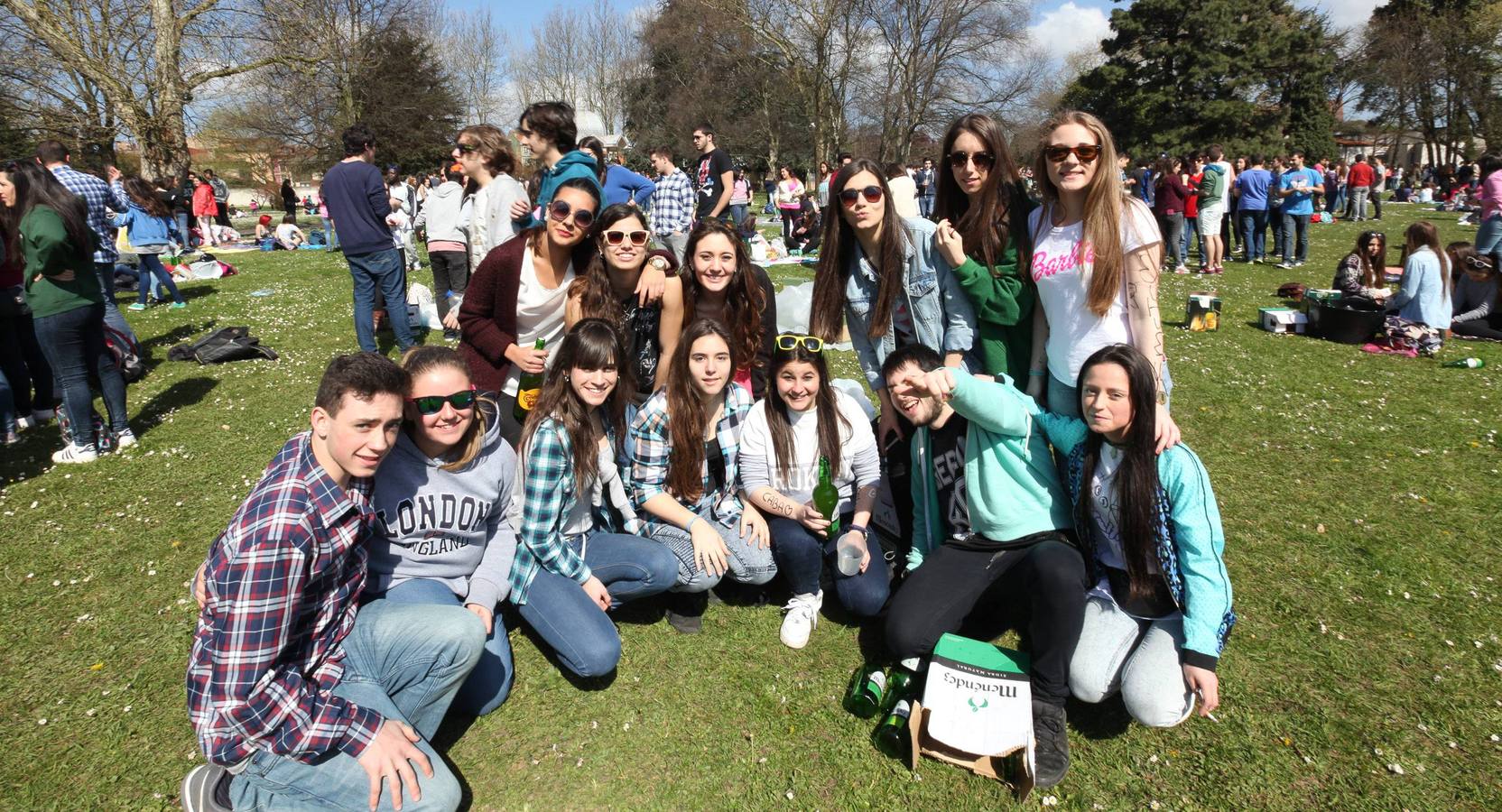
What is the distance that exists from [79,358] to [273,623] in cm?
478

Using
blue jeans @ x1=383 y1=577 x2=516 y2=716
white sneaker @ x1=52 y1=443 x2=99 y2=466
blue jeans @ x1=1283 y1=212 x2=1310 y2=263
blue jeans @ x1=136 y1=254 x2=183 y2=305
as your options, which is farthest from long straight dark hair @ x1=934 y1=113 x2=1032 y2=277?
blue jeans @ x1=1283 y1=212 x2=1310 y2=263

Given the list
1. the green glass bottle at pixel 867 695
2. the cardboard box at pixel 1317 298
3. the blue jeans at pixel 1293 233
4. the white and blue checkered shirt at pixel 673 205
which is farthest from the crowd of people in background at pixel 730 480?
the blue jeans at pixel 1293 233

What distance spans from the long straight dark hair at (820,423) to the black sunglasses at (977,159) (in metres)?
1.06

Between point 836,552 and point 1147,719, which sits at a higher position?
point 836,552

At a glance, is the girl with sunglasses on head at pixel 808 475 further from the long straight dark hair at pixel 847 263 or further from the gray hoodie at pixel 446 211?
the gray hoodie at pixel 446 211

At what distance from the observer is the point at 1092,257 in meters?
3.10

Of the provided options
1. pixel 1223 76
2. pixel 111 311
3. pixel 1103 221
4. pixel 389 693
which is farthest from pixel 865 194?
pixel 1223 76

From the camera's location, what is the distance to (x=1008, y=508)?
3195 mm

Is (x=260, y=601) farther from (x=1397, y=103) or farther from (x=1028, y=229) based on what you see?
(x=1397, y=103)

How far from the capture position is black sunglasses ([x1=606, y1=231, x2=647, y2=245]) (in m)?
3.63

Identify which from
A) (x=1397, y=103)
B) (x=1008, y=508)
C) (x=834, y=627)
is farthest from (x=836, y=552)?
(x=1397, y=103)

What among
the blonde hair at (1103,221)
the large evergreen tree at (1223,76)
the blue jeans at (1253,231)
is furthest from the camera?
the large evergreen tree at (1223,76)

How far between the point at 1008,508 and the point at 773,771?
1403mm

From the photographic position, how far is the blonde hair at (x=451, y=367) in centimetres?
277
